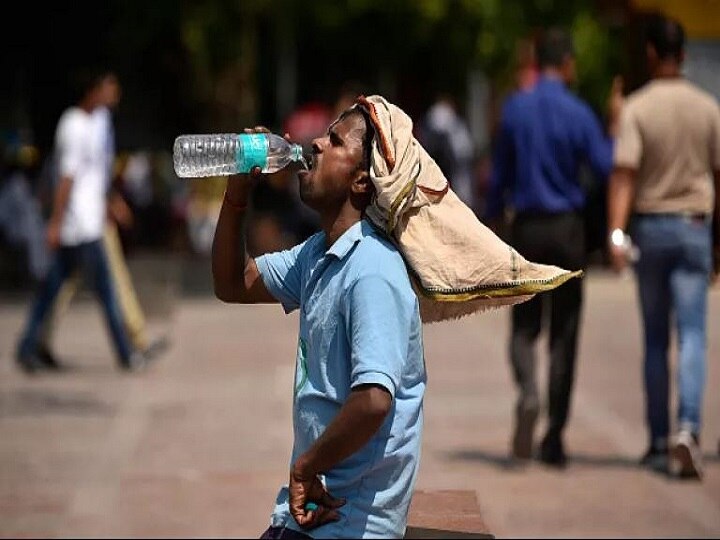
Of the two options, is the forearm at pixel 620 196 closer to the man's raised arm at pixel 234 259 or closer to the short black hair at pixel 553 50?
the short black hair at pixel 553 50

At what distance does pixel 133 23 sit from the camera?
2094cm

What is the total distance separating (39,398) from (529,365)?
11.9 ft

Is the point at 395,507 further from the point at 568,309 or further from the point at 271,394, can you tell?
the point at 271,394

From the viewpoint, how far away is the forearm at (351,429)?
384 cm

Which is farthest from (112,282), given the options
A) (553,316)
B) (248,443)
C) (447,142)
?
(447,142)

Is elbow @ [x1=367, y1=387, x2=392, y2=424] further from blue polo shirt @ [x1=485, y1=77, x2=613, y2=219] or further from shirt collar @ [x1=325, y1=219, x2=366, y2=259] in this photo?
blue polo shirt @ [x1=485, y1=77, x2=613, y2=219]

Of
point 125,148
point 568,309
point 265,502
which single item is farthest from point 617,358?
point 125,148

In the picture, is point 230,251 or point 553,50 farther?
point 553,50

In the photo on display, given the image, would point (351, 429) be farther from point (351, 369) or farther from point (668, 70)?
point (668, 70)

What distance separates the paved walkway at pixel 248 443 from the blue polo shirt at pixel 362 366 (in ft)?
9.48

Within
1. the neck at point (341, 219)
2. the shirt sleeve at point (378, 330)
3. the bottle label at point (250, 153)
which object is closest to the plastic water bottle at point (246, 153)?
the bottle label at point (250, 153)

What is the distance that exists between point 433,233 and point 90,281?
25.6ft

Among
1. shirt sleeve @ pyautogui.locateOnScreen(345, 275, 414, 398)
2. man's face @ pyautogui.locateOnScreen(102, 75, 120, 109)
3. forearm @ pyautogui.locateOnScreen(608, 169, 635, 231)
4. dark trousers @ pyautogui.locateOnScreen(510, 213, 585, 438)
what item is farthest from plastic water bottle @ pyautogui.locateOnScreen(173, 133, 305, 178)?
man's face @ pyautogui.locateOnScreen(102, 75, 120, 109)

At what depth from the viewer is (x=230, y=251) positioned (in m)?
4.39
